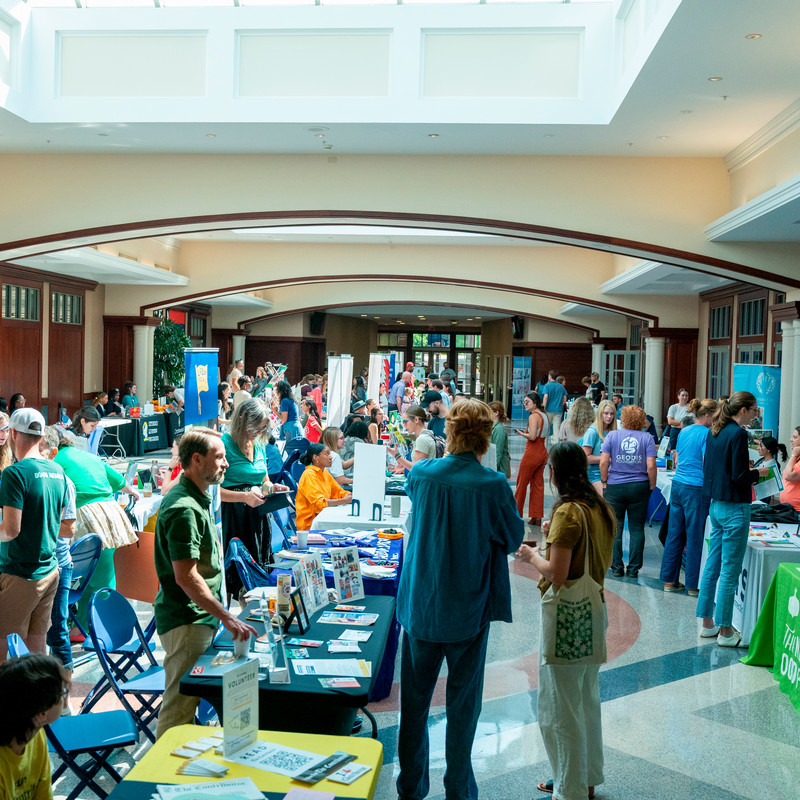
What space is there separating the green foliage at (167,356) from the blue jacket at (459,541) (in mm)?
16456

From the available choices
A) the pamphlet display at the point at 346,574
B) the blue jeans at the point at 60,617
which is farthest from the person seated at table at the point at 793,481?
the blue jeans at the point at 60,617

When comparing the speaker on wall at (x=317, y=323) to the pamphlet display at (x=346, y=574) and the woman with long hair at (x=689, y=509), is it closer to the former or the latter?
the woman with long hair at (x=689, y=509)

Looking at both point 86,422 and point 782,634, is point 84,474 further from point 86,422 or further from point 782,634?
point 782,634

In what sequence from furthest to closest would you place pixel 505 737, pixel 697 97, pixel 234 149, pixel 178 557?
pixel 234 149, pixel 697 97, pixel 505 737, pixel 178 557

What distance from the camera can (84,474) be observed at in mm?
5336

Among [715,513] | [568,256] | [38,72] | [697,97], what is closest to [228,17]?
[38,72]

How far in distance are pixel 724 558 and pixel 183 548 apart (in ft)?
13.3

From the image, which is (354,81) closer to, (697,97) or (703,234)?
(697,97)

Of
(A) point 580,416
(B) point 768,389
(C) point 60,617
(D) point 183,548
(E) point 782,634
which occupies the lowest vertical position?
(E) point 782,634

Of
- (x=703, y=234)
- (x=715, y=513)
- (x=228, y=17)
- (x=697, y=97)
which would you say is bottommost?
(x=715, y=513)

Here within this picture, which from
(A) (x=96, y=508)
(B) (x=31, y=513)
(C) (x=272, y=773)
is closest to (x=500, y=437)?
(A) (x=96, y=508)

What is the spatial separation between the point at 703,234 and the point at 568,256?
7.58 meters

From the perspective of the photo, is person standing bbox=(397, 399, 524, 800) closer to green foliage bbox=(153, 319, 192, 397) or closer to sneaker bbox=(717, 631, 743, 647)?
sneaker bbox=(717, 631, 743, 647)

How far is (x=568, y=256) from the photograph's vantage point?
655 inches
